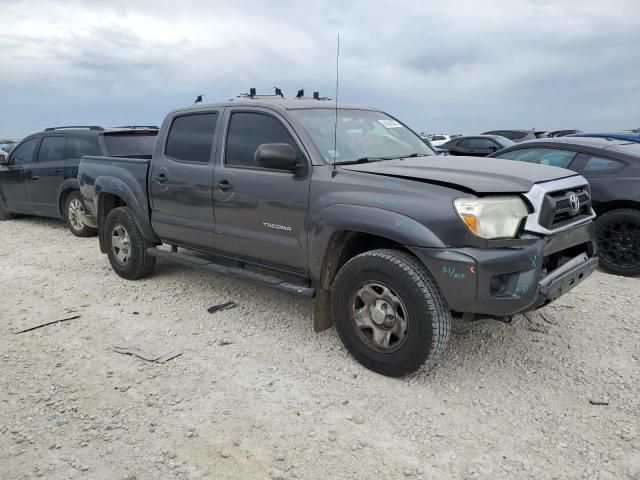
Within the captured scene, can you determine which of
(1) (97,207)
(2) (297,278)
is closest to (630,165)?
(2) (297,278)

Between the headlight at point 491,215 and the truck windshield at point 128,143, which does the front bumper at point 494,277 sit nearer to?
the headlight at point 491,215

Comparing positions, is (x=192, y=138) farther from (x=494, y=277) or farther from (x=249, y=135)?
(x=494, y=277)

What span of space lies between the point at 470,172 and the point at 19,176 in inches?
332

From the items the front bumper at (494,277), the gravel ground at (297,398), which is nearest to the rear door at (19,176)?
the gravel ground at (297,398)

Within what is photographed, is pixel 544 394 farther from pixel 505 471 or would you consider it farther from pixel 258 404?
pixel 258 404

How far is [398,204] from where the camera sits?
3.42 meters

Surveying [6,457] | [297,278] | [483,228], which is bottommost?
[6,457]

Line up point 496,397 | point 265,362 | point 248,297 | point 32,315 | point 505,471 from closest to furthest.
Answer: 1. point 505,471
2. point 496,397
3. point 265,362
4. point 32,315
5. point 248,297

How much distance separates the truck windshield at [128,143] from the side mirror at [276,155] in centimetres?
451

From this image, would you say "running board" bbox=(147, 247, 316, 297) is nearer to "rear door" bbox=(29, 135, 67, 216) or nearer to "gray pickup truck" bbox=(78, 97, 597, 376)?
"gray pickup truck" bbox=(78, 97, 597, 376)

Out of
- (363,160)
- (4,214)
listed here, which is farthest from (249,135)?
(4,214)

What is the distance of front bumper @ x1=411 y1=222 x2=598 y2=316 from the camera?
3.12 m

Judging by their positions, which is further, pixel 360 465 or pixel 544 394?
pixel 544 394

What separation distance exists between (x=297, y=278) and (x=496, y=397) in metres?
1.78
